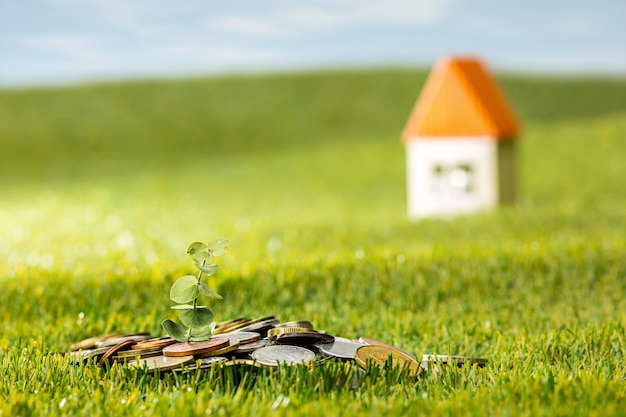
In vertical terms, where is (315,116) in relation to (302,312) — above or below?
above

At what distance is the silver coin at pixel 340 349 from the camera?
12.7 ft

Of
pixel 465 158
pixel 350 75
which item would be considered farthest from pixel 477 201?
pixel 350 75

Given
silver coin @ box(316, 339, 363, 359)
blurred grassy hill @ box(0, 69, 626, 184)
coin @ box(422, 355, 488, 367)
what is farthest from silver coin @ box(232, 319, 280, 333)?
blurred grassy hill @ box(0, 69, 626, 184)

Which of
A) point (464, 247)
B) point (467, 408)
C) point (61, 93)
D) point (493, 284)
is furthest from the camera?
point (61, 93)

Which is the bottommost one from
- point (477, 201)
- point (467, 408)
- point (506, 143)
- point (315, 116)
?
point (467, 408)

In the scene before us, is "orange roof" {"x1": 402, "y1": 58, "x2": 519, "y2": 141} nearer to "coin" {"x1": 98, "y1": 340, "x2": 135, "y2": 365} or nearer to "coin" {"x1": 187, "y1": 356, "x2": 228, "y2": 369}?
"coin" {"x1": 98, "y1": 340, "x2": 135, "y2": 365}

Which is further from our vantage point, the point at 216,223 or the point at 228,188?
the point at 228,188

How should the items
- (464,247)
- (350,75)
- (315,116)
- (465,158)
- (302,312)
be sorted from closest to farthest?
(302,312)
(464,247)
(465,158)
(315,116)
(350,75)

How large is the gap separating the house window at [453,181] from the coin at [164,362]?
27.0 ft

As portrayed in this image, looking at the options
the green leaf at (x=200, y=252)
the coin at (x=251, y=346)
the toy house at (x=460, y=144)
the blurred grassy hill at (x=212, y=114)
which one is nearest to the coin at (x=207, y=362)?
the coin at (x=251, y=346)

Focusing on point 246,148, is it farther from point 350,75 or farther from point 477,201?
point 477,201

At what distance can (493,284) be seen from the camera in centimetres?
665

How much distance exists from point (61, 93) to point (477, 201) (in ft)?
80.6

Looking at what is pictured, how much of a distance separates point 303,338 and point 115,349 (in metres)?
1.03
